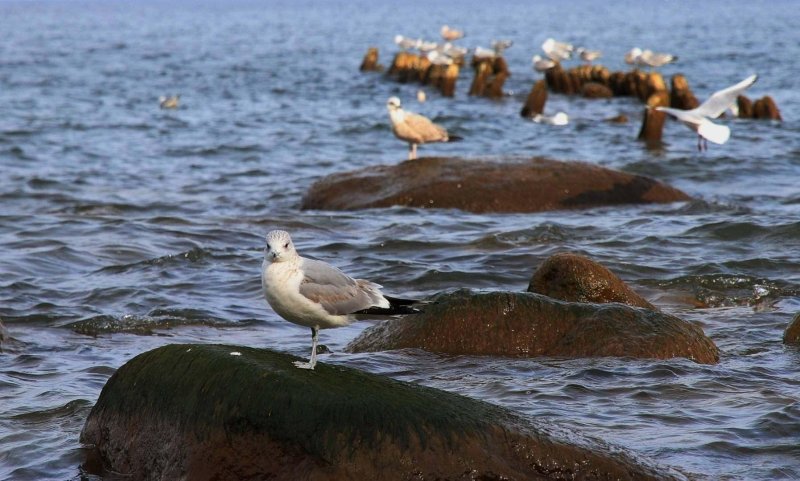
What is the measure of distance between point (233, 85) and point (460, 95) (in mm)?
5311

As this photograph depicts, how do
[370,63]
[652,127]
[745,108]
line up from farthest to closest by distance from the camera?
[370,63], [745,108], [652,127]

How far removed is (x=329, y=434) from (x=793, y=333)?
3.67 m

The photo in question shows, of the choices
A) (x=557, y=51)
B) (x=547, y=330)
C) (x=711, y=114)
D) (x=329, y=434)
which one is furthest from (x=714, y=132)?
(x=557, y=51)

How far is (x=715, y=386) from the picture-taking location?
6441mm

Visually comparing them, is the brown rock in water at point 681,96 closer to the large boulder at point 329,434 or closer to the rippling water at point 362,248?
the rippling water at point 362,248

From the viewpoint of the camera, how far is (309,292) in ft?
16.8

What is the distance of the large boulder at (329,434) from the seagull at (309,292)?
0.72 ft

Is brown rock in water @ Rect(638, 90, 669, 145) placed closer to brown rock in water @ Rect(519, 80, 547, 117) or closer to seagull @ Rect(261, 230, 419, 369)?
brown rock in water @ Rect(519, 80, 547, 117)

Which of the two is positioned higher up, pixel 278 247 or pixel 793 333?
pixel 278 247

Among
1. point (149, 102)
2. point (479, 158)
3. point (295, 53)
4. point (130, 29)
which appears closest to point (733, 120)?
point (479, 158)

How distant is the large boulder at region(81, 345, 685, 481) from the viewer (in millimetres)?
4715

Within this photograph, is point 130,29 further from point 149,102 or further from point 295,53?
point 149,102

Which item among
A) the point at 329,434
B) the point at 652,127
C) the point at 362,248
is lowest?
the point at 362,248

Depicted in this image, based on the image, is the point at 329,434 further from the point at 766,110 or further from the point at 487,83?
the point at 487,83
